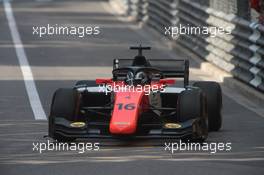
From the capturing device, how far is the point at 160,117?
13516 millimetres

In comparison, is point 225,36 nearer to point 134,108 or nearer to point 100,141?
point 100,141

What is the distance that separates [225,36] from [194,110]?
30.5 feet

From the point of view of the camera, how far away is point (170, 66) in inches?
579

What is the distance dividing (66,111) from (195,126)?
1563 millimetres

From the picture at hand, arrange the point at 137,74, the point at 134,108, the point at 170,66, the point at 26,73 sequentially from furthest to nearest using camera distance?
the point at 26,73, the point at 170,66, the point at 137,74, the point at 134,108

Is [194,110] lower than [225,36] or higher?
higher

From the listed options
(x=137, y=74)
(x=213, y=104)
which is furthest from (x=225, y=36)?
(x=137, y=74)

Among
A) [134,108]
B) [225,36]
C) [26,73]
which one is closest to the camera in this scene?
[134,108]

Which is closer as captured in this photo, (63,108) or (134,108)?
(134,108)

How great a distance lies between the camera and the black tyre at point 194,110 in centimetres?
1297

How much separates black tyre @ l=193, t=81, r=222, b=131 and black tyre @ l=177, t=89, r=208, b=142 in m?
1.17

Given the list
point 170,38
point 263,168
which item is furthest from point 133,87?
point 170,38

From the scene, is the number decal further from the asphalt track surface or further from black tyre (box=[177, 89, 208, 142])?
black tyre (box=[177, 89, 208, 142])

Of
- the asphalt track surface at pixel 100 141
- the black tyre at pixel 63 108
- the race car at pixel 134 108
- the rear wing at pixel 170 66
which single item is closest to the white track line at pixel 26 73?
the asphalt track surface at pixel 100 141
